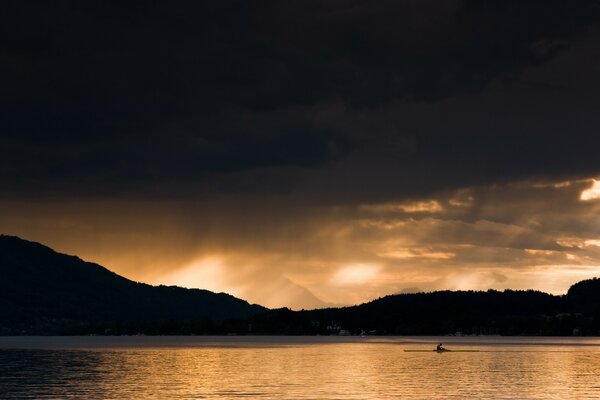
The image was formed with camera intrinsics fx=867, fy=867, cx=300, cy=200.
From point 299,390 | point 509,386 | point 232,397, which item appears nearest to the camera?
point 232,397

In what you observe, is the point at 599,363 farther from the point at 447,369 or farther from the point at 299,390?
the point at 299,390

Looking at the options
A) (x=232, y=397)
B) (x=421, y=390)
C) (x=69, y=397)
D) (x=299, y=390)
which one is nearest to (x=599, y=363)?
(x=421, y=390)

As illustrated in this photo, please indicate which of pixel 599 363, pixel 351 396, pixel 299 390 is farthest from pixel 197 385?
pixel 599 363

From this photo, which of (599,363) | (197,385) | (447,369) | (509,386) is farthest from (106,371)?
(599,363)

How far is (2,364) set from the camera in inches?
7072

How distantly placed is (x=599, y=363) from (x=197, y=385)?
103222 mm

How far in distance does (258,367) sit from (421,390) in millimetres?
58623

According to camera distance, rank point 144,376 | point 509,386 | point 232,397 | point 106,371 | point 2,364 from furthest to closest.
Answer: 1. point 2,364
2. point 106,371
3. point 144,376
4. point 509,386
5. point 232,397

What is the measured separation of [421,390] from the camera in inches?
4648

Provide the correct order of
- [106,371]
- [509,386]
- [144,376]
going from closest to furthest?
1. [509,386]
2. [144,376]
3. [106,371]

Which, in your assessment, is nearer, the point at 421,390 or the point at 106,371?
the point at 421,390

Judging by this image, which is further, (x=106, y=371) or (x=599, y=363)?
(x=599, y=363)

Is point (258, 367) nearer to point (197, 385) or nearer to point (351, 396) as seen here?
point (197, 385)

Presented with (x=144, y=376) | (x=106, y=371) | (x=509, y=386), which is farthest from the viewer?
(x=106, y=371)
